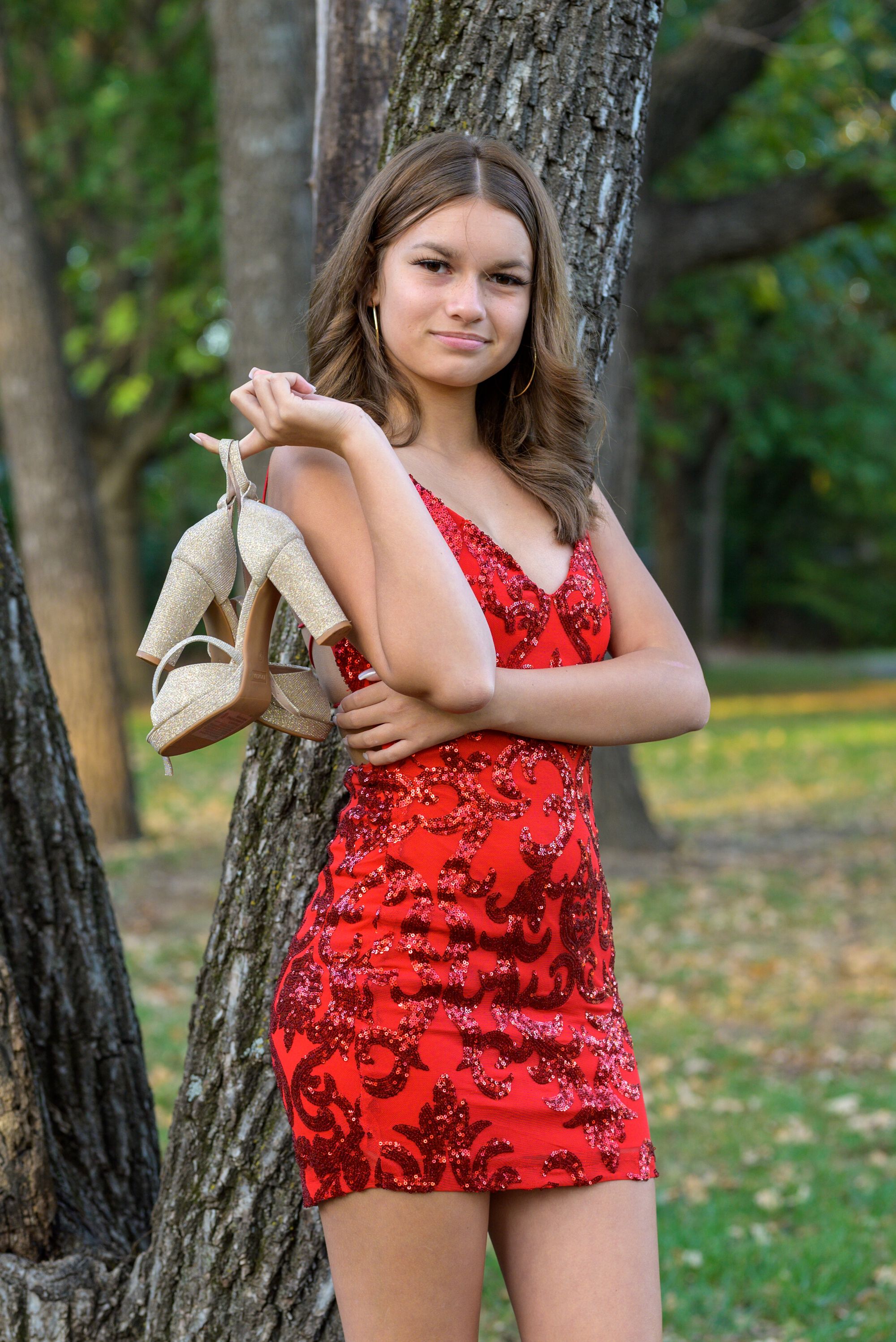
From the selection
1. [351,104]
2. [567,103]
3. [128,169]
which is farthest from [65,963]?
[128,169]

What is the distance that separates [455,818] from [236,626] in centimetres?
44

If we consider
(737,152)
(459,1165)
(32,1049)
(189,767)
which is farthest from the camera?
(189,767)

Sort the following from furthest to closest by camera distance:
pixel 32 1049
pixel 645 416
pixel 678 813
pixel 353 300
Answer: pixel 645 416
pixel 678 813
pixel 32 1049
pixel 353 300

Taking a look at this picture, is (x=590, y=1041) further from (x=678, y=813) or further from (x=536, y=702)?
(x=678, y=813)

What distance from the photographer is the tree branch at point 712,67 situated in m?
8.71

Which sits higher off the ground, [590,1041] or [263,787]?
[263,787]

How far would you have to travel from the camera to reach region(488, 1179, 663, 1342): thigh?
5.93 ft

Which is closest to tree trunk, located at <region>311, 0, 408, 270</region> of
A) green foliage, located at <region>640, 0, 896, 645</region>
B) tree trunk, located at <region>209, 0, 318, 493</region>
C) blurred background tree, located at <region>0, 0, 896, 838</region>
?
blurred background tree, located at <region>0, 0, 896, 838</region>

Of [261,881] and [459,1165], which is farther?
[261,881]

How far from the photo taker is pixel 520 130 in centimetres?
235

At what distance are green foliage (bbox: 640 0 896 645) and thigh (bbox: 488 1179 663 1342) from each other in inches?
308

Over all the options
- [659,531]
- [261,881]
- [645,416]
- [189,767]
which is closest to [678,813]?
[189,767]

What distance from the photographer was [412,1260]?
1768 mm

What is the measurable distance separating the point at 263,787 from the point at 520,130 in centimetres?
122
